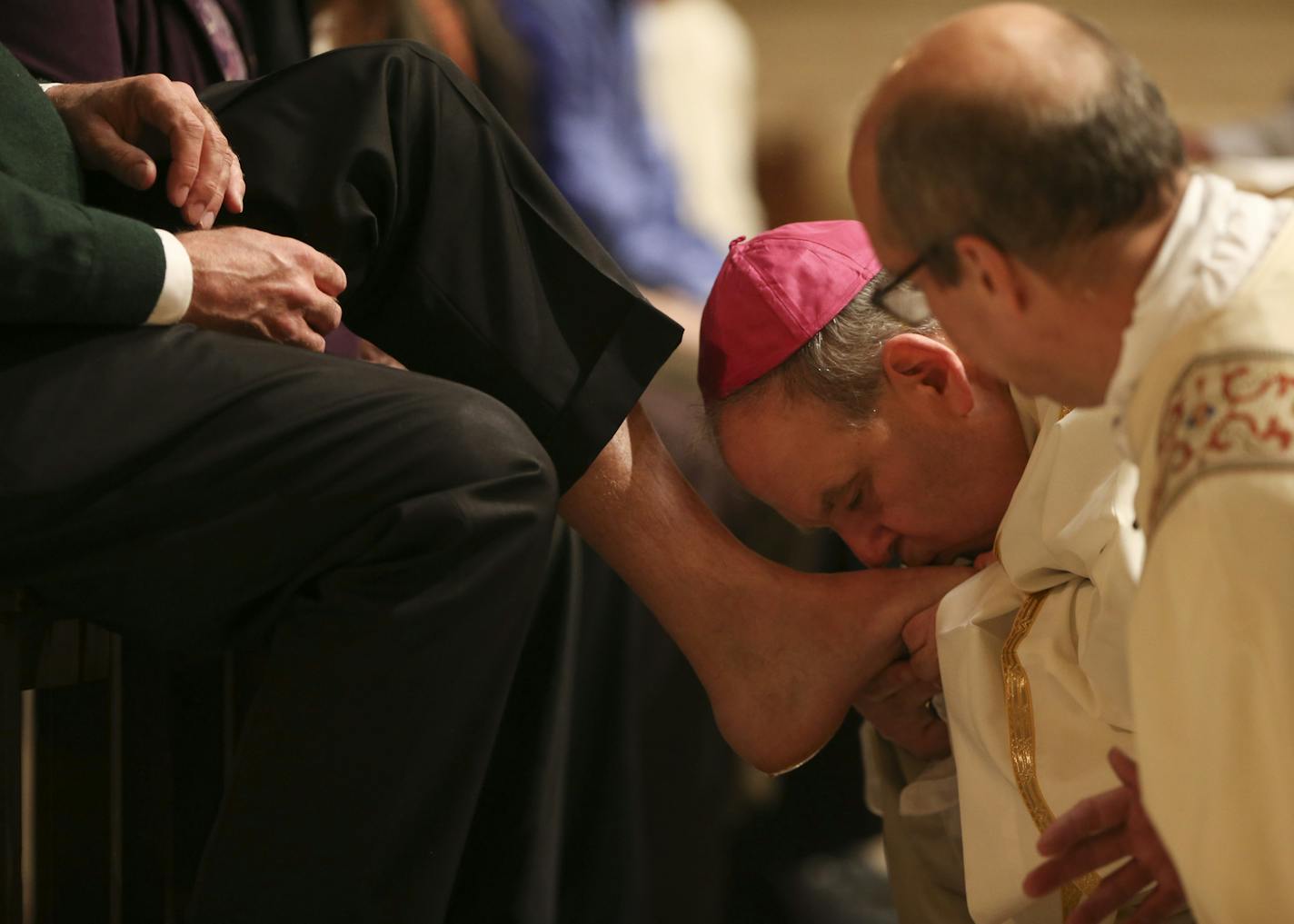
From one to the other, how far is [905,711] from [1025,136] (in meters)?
0.89

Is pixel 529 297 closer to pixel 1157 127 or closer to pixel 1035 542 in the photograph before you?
pixel 1035 542

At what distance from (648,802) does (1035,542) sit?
3.38 feet

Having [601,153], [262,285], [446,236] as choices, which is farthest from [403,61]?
[601,153]

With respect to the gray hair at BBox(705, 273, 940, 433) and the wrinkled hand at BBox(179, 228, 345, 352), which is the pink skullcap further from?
the wrinkled hand at BBox(179, 228, 345, 352)

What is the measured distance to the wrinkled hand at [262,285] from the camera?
4.31 ft

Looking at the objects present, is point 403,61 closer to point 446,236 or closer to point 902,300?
point 446,236

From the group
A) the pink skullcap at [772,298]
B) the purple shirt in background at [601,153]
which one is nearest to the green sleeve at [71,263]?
the pink skullcap at [772,298]

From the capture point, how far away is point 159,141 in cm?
144

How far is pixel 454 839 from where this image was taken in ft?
4.08

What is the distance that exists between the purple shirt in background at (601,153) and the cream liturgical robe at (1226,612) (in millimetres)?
2226

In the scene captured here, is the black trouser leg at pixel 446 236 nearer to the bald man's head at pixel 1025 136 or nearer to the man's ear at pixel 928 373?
the man's ear at pixel 928 373

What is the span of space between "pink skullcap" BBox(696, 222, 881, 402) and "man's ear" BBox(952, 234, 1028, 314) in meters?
0.65

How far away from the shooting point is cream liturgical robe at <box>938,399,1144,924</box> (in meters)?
1.31

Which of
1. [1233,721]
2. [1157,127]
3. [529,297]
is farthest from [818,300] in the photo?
[1233,721]
